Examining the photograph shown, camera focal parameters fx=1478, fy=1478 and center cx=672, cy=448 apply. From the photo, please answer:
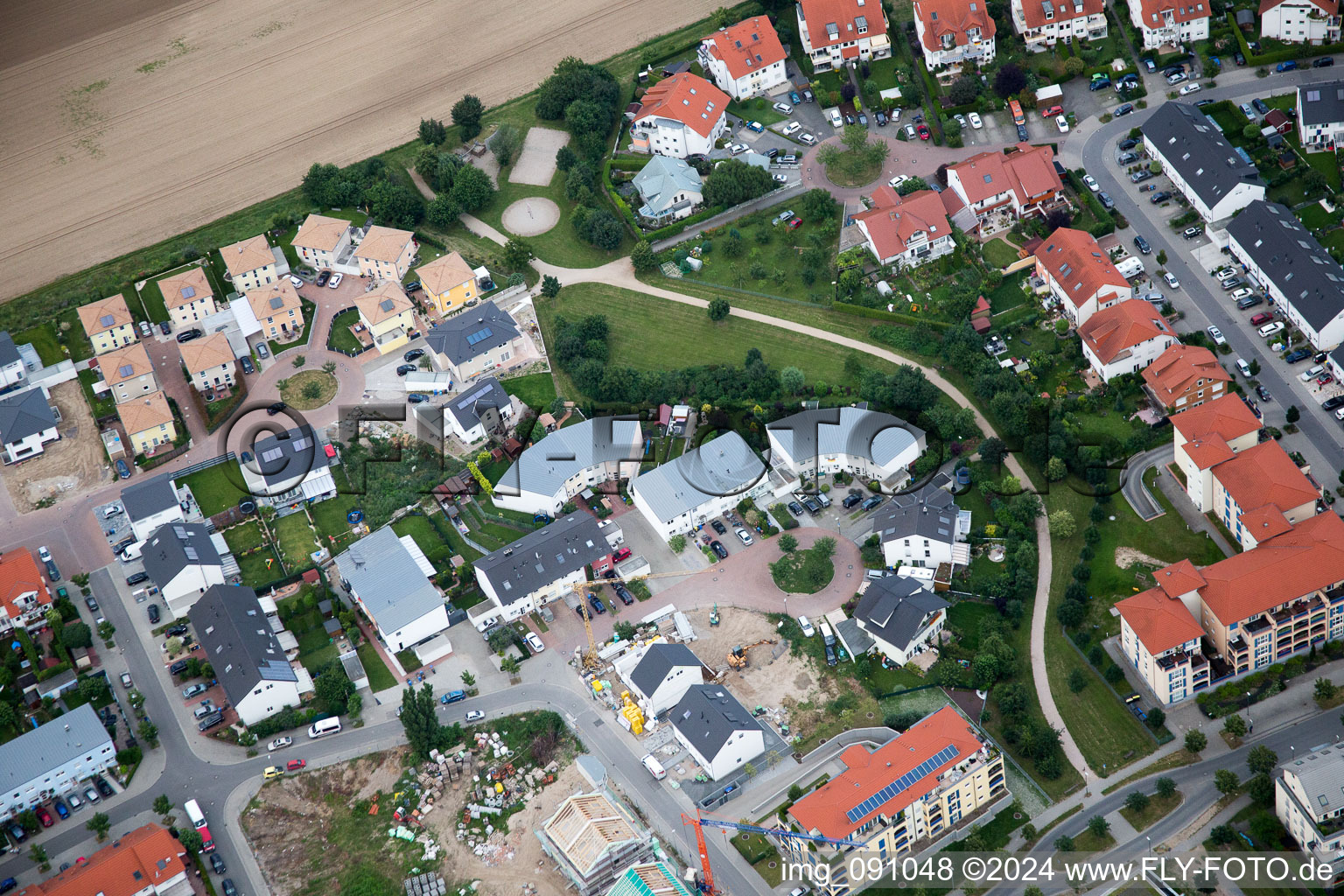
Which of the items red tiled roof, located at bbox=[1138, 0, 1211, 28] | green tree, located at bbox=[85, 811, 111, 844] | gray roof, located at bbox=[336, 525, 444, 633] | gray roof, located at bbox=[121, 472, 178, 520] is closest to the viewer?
green tree, located at bbox=[85, 811, 111, 844]

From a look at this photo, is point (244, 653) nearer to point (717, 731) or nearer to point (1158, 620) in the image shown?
point (717, 731)

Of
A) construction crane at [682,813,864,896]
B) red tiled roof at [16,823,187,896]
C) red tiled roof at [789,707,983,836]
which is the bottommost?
construction crane at [682,813,864,896]

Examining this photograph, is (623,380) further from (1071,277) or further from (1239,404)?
(1239,404)

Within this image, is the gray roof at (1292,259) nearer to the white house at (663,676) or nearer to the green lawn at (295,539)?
the white house at (663,676)

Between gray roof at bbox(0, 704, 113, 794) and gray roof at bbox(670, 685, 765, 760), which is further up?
gray roof at bbox(0, 704, 113, 794)

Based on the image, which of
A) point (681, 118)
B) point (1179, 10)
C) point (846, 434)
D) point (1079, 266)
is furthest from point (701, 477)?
point (1179, 10)

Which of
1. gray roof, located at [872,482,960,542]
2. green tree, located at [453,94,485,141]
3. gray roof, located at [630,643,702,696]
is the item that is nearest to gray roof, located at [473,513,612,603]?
gray roof, located at [630,643,702,696]

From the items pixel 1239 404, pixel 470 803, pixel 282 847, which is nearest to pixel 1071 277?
pixel 1239 404

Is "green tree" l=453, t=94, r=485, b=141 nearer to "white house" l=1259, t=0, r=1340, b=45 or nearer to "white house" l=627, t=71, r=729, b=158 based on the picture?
"white house" l=627, t=71, r=729, b=158
